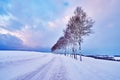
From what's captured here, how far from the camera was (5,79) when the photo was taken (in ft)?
30.6

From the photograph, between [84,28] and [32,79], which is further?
[84,28]

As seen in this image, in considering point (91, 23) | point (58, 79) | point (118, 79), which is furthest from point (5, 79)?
point (91, 23)

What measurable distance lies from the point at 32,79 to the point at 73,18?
1162 inches

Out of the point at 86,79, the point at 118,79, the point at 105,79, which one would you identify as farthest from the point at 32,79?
the point at 118,79

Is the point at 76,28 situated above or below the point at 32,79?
→ above

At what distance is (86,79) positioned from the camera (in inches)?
367

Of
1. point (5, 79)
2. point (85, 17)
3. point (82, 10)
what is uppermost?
point (82, 10)

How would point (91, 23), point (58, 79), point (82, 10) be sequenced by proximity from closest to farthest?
point (58, 79)
point (91, 23)
point (82, 10)

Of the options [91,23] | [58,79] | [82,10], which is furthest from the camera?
[82,10]

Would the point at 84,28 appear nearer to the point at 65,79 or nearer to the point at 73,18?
the point at 73,18

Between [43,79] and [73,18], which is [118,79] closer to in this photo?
[43,79]

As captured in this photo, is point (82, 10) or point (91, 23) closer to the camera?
point (91, 23)

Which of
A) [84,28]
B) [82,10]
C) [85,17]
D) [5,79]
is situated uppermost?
[82,10]

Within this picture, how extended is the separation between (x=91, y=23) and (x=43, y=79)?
25465 millimetres
